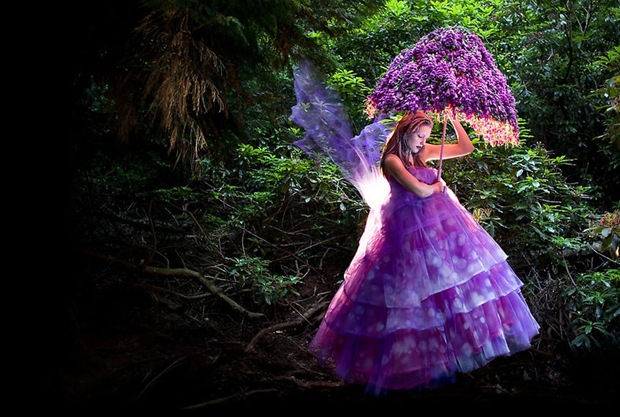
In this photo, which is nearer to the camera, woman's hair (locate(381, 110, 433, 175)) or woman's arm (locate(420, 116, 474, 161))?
woman's hair (locate(381, 110, 433, 175))

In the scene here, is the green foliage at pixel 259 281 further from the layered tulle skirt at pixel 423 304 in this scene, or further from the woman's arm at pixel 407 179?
the woman's arm at pixel 407 179

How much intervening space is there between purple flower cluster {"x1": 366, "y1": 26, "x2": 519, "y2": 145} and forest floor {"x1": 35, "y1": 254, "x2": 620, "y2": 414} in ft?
4.45

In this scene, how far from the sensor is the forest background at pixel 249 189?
→ 242 cm

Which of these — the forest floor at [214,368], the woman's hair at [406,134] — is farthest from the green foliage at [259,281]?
the woman's hair at [406,134]

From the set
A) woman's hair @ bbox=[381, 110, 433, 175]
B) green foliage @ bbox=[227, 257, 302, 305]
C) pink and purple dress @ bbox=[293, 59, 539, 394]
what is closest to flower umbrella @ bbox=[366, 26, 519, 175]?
woman's hair @ bbox=[381, 110, 433, 175]

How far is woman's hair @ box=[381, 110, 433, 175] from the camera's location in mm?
2801

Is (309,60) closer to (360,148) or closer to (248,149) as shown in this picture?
(360,148)

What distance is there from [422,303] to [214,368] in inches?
46.7

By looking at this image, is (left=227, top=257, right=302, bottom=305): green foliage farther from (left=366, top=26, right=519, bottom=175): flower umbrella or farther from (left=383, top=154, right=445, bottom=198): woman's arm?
(left=366, top=26, right=519, bottom=175): flower umbrella

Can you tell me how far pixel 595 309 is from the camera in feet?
11.5

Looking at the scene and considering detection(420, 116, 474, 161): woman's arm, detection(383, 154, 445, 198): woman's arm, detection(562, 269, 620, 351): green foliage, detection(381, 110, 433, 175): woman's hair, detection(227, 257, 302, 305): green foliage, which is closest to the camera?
detection(383, 154, 445, 198): woman's arm

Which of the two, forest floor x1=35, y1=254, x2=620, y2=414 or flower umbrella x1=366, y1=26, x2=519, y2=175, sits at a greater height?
flower umbrella x1=366, y1=26, x2=519, y2=175

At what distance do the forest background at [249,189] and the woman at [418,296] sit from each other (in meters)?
0.37

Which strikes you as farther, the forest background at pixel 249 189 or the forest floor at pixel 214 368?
the forest background at pixel 249 189
